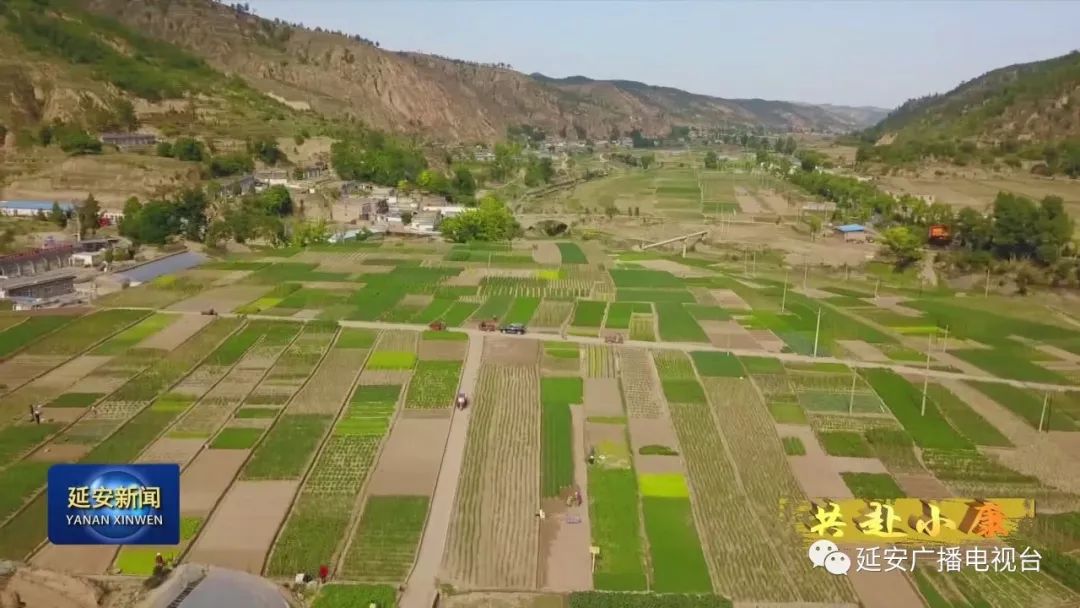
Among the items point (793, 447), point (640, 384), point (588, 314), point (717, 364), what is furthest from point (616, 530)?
point (588, 314)

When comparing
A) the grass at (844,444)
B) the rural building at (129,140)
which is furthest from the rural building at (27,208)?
the grass at (844,444)

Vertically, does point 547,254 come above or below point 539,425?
above

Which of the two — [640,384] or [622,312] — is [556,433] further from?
[622,312]

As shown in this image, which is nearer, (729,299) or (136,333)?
(136,333)

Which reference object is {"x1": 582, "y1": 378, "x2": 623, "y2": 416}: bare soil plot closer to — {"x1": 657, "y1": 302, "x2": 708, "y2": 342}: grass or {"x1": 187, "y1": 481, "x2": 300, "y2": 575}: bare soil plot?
{"x1": 657, "y1": 302, "x2": 708, "y2": 342}: grass

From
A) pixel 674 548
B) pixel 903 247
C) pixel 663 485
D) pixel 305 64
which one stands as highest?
pixel 305 64

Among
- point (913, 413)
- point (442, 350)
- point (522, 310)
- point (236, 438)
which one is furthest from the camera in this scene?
point (522, 310)

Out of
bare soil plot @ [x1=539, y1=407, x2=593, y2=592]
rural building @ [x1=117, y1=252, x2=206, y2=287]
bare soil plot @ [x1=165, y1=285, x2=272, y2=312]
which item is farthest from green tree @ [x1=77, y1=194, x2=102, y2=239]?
bare soil plot @ [x1=539, y1=407, x2=593, y2=592]
